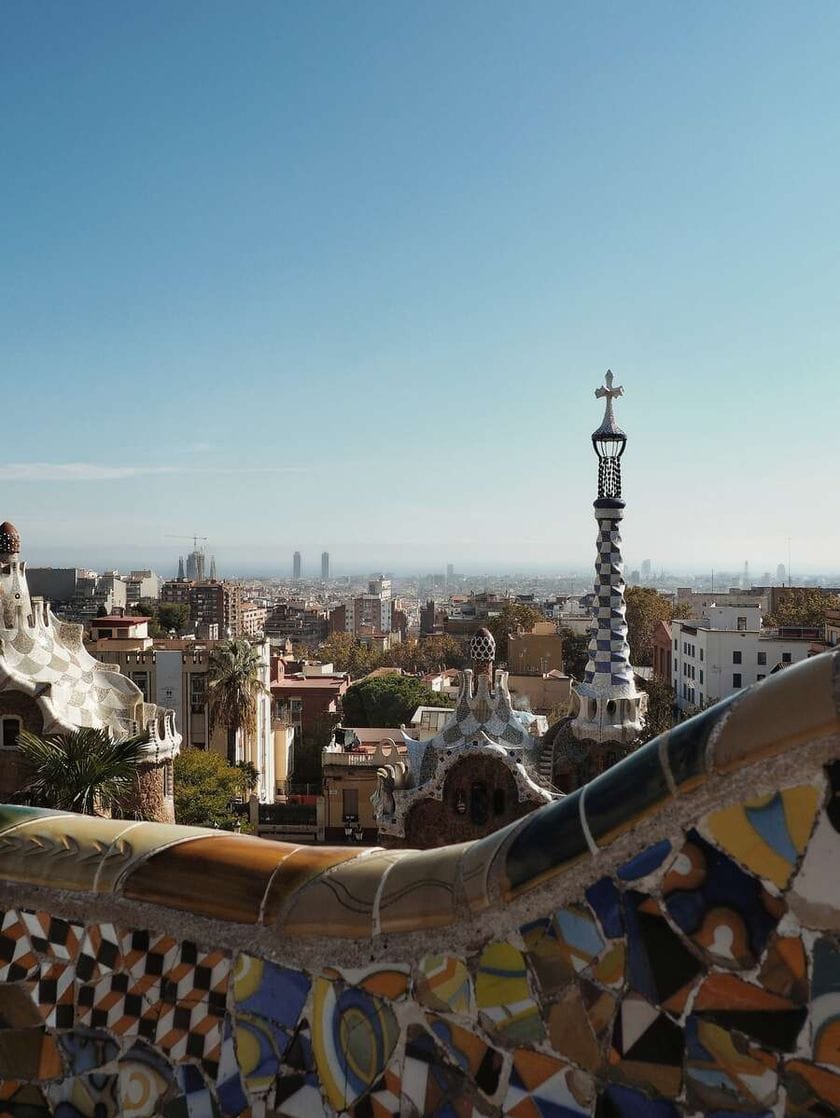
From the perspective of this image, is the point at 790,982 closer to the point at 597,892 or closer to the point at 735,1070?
the point at 735,1070

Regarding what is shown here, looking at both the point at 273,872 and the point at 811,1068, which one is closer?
the point at 811,1068

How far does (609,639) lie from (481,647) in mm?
1799

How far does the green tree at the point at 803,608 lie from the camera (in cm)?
4734

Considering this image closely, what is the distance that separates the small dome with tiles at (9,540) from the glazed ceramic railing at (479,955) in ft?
46.3

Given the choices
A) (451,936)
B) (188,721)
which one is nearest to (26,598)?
(188,721)

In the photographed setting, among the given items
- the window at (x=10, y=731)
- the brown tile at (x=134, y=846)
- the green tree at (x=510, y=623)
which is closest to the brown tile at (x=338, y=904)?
the brown tile at (x=134, y=846)

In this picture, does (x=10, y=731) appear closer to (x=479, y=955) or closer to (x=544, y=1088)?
(x=479, y=955)

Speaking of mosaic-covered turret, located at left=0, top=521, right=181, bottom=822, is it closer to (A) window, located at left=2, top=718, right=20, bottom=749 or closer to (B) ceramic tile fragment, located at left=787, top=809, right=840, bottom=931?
(A) window, located at left=2, top=718, right=20, bottom=749

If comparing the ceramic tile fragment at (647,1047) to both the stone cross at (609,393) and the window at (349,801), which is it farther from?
the window at (349,801)

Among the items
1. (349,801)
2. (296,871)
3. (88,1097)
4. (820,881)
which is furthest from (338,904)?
(349,801)

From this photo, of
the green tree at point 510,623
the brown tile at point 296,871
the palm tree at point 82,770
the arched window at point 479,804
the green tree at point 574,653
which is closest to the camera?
the brown tile at point 296,871

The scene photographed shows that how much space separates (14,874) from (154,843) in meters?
0.43

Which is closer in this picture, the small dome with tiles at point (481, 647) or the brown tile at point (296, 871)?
the brown tile at point (296, 871)

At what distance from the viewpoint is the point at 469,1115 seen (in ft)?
7.16
